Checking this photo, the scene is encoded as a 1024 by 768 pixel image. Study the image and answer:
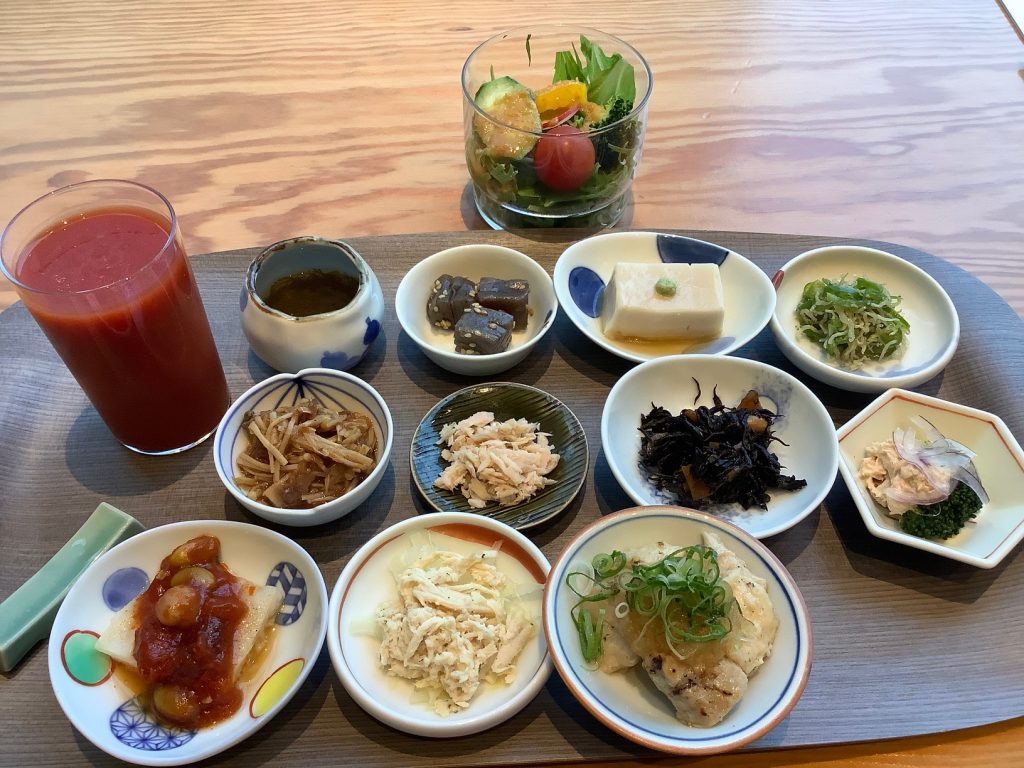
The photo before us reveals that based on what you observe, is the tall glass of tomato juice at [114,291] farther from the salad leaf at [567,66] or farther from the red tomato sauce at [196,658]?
the salad leaf at [567,66]

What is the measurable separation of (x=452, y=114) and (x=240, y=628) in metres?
2.37

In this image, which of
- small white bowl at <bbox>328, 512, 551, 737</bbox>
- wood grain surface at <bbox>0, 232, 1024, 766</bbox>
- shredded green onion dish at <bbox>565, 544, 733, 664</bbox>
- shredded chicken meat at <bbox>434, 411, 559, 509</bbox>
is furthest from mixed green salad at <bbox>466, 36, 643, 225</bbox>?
shredded green onion dish at <bbox>565, 544, 733, 664</bbox>

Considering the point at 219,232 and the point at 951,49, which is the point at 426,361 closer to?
the point at 219,232

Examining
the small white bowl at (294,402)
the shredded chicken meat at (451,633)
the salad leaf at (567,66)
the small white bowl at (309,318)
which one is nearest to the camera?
the shredded chicken meat at (451,633)

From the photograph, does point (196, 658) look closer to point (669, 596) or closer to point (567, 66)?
point (669, 596)

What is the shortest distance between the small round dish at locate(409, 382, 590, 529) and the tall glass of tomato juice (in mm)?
638

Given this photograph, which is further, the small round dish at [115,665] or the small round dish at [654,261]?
the small round dish at [654,261]

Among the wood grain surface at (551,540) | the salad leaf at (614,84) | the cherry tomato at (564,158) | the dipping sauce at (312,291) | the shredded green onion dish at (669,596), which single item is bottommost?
the wood grain surface at (551,540)

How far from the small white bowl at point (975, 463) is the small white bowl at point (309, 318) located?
53.4 inches

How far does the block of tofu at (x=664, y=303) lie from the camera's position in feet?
7.29

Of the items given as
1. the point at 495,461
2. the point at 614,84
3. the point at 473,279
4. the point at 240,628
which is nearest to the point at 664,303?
the point at 473,279

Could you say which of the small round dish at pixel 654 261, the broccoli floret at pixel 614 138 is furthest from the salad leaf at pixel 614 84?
the small round dish at pixel 654 261

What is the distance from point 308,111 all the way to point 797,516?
257 centimetres

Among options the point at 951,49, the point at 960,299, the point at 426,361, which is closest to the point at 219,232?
the point at 426,361
